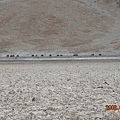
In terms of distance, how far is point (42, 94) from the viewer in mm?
12398

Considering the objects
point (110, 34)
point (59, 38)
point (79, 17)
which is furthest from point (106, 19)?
point (59, 38)

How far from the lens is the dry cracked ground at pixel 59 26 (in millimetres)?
74562

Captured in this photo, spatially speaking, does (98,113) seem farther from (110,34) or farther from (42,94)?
A: (110,34)

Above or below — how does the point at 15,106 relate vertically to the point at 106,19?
below

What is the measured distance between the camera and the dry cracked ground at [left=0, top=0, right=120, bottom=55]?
7456 cm

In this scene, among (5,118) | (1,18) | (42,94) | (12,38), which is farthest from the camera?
(1,18)

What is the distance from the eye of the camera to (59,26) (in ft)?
313

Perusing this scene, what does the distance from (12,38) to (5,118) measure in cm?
7783
